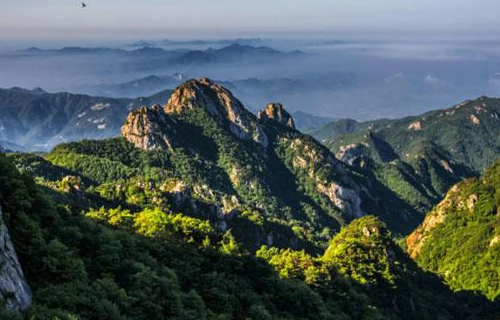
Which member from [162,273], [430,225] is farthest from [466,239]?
[162,273]

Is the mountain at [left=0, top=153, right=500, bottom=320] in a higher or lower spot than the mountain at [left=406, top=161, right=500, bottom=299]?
higher

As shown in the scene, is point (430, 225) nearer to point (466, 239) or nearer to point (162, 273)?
point (466, 239)

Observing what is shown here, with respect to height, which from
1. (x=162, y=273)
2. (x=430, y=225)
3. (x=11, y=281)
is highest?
(x=11, y=281)

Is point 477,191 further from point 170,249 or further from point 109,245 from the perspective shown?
point 109,245

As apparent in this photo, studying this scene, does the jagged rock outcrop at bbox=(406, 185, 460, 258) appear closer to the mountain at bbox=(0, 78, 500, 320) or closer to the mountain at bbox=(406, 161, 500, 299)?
the mountain at bbox=(406, 161, 500, 299)

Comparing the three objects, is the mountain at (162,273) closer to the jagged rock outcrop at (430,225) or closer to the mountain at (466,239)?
the mountain at (466,239)

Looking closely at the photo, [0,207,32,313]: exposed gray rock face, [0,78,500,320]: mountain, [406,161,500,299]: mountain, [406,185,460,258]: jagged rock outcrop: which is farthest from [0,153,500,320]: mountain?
[406,185,460,258]: jagged rock outcrop
